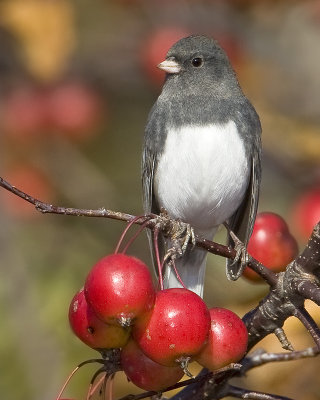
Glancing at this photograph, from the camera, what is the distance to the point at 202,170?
2691 mm

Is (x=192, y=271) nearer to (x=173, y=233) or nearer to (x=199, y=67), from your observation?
(x=199, y=67)

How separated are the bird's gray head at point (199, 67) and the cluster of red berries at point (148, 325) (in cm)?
141

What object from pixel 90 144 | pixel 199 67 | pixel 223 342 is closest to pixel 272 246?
pixel 223 342

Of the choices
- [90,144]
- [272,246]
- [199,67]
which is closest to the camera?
[272,246]

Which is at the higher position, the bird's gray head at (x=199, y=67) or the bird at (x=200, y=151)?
the bird's gray head at (x=199, y=67)

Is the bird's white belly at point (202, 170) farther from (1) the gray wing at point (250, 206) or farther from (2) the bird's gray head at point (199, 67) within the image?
(2) the bird's gray head at point (199, 67)

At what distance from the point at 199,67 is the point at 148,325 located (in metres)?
1.59

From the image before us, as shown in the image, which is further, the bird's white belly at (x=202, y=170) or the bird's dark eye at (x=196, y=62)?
the bird's dark eye at (x=196, y=62)

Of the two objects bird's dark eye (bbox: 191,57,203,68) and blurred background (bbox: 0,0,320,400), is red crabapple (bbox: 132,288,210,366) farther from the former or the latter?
bird's dark eye (bbox: 191,57,203,68)

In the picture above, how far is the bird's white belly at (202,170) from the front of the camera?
2.65 m

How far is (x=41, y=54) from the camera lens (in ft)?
10.8

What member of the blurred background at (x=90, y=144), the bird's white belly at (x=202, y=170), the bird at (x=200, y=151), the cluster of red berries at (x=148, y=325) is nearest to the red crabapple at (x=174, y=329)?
the cluster of red berries at (x=148, y=325)

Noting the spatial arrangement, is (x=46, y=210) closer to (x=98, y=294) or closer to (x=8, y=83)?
(x=98, y=294)

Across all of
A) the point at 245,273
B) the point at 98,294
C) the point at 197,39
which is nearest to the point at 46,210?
the point at 98,294
